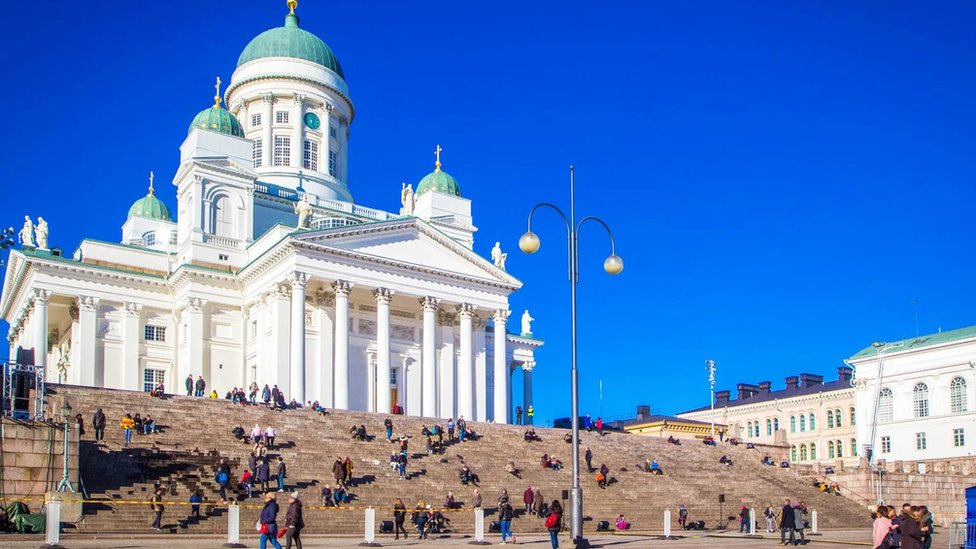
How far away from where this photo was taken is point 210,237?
62.8 metres

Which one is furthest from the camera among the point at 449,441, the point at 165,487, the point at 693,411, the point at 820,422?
the point at 693,411

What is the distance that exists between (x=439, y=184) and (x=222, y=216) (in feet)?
53.8

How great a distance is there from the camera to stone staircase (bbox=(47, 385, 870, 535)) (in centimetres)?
3484

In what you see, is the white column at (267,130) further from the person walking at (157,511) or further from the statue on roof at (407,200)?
the person walking at (157,511)

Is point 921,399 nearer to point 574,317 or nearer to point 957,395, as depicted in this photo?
point 957,395

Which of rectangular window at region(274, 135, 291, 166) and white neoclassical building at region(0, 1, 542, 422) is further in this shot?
rectangular window at region(274, 135, 291, 166)

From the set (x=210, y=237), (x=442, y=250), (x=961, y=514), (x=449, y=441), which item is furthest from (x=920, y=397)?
(x=210, y=237)

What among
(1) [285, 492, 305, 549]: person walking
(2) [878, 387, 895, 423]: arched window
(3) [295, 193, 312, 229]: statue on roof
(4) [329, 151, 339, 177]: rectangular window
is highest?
(4) [329, 151, 339, 177]: rectangular window

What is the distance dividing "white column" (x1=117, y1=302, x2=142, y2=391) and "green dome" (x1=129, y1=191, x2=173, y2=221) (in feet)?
44.6

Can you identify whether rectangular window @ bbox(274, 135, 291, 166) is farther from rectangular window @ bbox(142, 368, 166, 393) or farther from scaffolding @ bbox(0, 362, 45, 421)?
scaffolding @ bbox(0, 362, 45, 421)

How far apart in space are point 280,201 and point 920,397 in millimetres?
44185

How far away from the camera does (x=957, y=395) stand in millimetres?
74000

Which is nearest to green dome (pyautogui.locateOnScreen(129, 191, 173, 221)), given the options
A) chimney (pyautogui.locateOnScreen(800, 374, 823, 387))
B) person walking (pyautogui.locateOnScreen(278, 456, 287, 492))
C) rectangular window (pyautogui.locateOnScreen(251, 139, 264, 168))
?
rectangular window (pyautogui.locateOnScreen(251, 139, 264, 168))

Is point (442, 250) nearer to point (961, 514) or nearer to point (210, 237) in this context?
point (210, 237)
